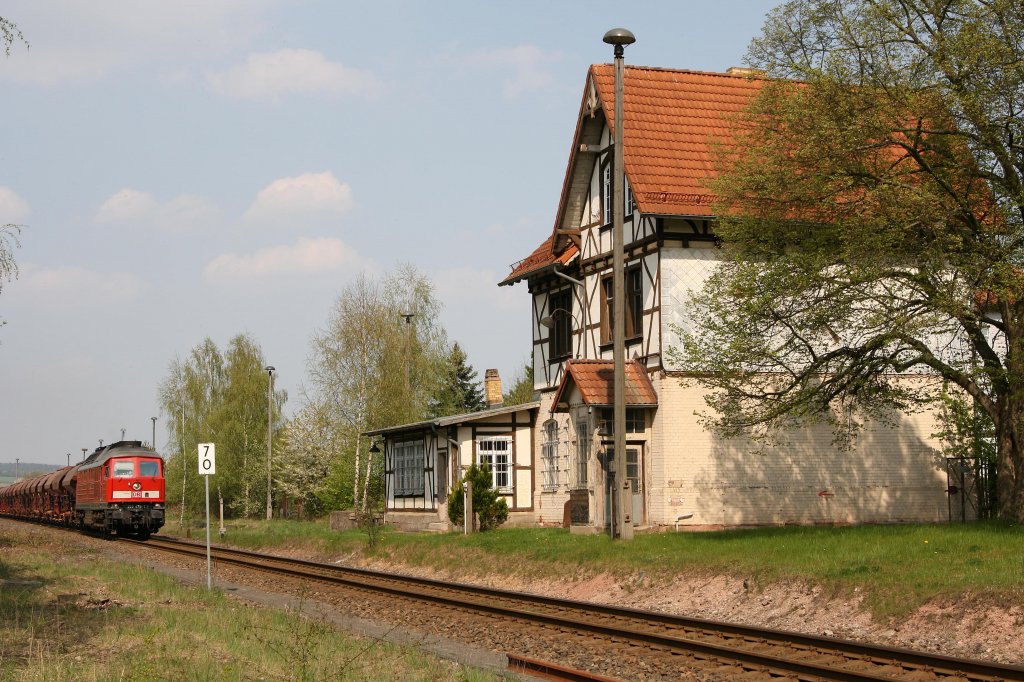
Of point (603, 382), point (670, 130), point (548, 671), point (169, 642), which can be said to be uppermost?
point (670, 130)

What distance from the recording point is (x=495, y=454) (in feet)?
124

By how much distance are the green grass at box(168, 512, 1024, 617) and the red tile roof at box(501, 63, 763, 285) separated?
8553mm

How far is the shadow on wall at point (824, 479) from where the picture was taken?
1195 inches

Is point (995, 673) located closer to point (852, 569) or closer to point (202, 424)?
point (852, 569)

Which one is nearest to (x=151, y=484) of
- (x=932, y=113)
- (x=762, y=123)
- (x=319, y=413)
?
(x=319, y=413)

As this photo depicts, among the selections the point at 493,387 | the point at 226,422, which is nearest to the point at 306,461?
the point at 226,422

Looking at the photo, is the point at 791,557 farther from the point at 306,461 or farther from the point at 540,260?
the point at 306,461

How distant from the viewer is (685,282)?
30.4 meters

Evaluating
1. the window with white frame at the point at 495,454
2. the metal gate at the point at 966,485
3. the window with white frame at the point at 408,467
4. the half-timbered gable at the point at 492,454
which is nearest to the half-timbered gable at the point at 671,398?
the metal gate at the point at 966,485

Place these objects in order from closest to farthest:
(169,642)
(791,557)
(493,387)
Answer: (169,642), (791,557), (493,387)

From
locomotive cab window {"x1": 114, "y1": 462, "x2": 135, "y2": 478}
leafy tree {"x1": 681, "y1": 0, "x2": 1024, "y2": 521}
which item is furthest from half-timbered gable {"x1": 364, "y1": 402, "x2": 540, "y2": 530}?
leafy tree {"x1": 681, "y1": 0, "x2": 1024, "y2": 521}

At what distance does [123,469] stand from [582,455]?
1896cm

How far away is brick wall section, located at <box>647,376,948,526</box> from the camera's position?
30.1 m

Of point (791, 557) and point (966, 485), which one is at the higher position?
point (966, 485)
